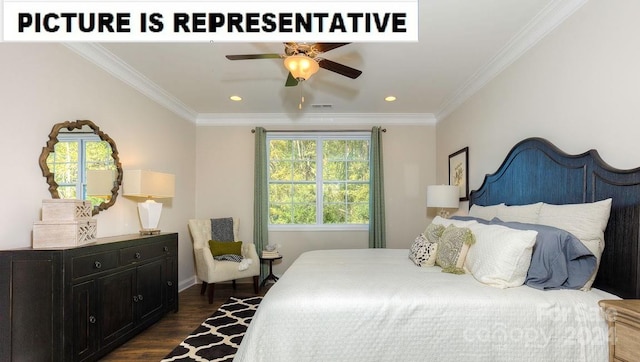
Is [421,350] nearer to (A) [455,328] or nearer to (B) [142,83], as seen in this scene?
(A) [455,328]

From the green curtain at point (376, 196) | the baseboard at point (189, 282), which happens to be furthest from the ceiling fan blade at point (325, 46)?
the baseboard at point (189, 282)

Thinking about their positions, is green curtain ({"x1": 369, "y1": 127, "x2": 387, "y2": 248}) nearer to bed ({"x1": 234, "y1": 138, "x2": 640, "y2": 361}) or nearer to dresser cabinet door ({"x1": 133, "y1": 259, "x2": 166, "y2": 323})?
dresser cabinet door ({"x1": 133, "y1": 259, "x2": 166, "y2": 323})

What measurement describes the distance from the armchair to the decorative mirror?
1.24m

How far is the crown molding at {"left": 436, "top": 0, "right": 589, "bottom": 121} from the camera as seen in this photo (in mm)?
2192

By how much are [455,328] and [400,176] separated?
3497 mm

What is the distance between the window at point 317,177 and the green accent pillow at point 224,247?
0.83 metres

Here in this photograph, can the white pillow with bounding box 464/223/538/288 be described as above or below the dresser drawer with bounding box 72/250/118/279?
above

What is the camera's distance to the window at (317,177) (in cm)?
501

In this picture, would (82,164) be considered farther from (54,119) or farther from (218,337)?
(218,337)

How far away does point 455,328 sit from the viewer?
160 centimetres

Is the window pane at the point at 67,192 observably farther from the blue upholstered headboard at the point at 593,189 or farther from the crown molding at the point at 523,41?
the crown molding at the point at 523,41

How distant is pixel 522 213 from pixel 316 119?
322 cm

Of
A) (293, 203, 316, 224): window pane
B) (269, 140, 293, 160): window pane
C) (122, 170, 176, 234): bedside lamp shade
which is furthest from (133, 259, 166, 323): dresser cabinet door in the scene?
(269, 140, 293, 160): window pane

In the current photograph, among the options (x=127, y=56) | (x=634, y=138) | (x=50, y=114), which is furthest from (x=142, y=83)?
(x=634, y=138)
